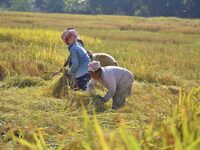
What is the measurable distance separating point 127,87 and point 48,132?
2001 mm

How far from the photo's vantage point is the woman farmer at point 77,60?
743 cm

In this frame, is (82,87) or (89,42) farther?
(89,42)

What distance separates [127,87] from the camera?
263 inches

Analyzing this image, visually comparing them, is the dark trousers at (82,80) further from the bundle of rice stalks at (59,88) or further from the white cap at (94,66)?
the white cap at (94,66)

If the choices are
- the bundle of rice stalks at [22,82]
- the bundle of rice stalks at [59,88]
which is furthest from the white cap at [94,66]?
the bundle of rice stalks at [22,82]

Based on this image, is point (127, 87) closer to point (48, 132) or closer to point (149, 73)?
point (48, 132)

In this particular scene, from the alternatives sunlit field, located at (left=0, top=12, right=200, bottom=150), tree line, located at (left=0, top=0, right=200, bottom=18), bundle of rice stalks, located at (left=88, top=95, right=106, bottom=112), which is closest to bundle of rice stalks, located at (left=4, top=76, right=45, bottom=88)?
sunlit field, located at (left=0, top=12, right=200, bottom=150)

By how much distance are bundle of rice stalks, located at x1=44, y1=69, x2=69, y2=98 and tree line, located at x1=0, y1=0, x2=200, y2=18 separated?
196 feet

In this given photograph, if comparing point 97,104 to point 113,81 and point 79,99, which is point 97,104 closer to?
point 79,99

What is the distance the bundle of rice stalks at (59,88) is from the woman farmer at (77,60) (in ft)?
0.51

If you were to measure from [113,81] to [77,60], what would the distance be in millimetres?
1268

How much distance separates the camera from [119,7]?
7675 cm

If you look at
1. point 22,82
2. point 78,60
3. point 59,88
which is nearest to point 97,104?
point 59,88

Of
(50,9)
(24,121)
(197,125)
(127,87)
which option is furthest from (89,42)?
(50,9)
